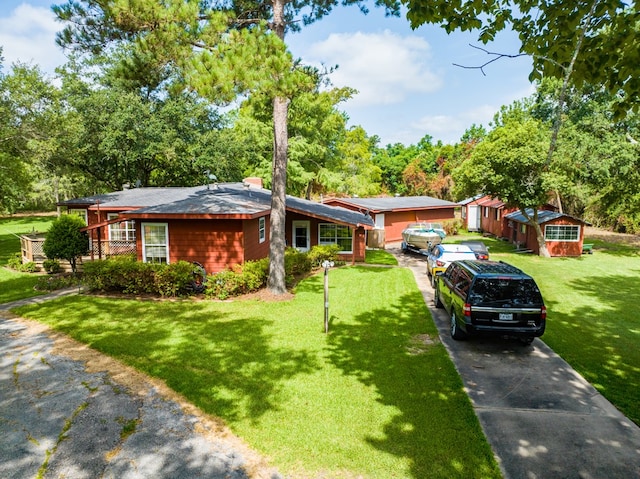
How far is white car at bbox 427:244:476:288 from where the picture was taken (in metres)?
16.1

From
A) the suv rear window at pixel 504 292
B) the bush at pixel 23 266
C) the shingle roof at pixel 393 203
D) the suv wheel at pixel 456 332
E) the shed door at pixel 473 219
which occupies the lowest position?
the suv wheel at pixel 456 332

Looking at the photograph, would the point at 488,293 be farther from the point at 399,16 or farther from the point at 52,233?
the point at 52,233

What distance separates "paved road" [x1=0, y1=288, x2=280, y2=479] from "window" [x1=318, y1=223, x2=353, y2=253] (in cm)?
1651

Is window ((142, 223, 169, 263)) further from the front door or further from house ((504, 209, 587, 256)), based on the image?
house ((504, 209, 587, 256))

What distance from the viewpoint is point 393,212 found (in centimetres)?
3453

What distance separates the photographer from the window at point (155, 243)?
53.9 feet

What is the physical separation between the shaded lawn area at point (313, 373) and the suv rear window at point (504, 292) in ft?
5.27

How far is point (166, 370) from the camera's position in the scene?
27.4 ft

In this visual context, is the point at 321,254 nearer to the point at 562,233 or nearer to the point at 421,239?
the point at 421,239

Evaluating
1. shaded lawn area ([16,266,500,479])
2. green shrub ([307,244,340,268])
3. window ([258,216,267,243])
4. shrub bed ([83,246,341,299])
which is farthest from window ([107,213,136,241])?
green shrub ([307,244,340,268])

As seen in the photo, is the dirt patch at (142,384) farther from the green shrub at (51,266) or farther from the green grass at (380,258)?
the green grass at (380,258)

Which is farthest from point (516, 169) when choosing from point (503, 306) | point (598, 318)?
point (503, 306)

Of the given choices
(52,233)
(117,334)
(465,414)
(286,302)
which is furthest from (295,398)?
(52,233)

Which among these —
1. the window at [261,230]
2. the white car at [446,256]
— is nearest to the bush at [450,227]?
the white car at [446,256]
